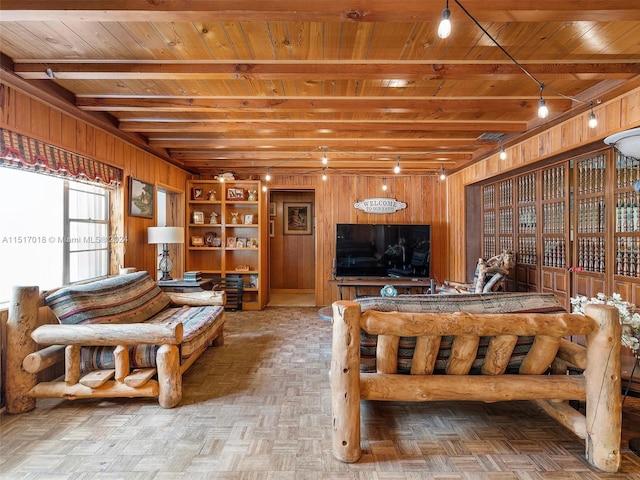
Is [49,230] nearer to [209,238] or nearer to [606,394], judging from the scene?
[209,238]

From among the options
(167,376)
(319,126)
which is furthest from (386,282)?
(167,376)

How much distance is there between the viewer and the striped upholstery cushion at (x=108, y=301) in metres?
2.38

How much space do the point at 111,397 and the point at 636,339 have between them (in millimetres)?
3507

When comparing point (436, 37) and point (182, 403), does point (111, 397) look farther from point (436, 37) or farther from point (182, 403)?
point (436, 37)

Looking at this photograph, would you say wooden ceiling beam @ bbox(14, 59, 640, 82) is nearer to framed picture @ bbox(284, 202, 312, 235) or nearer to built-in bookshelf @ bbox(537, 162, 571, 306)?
built-in bookshelf @ bbox(537, 162, 571, 306)

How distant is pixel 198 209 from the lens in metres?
5.69

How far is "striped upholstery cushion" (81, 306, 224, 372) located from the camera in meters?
2.34

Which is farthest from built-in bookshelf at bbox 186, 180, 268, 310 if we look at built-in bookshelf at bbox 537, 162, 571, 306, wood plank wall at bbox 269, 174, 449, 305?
built-in bookshelf at bbox 537, 162, 571, 306

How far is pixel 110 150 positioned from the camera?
347cm

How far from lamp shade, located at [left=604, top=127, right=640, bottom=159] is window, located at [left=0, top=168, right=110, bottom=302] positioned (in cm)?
431

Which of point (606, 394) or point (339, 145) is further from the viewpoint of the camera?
point (339, 145)

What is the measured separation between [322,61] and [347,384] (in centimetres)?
211

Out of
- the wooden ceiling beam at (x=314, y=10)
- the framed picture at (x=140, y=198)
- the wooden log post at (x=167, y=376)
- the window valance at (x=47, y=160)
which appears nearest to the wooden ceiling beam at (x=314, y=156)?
the framed picture at (x=140, y=198)

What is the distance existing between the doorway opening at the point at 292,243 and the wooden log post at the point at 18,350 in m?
5.09
